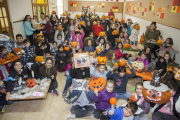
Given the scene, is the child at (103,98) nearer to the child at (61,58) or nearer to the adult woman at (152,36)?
the child at (61,58)

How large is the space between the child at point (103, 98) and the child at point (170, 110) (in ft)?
3.30

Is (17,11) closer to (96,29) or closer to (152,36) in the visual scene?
(96,29)

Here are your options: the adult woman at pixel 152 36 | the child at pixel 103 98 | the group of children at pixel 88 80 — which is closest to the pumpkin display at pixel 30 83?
the group of children at pixel 88 80

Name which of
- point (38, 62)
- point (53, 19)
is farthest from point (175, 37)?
point (53, 19)

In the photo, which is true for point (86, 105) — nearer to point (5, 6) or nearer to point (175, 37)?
point (175, 37)

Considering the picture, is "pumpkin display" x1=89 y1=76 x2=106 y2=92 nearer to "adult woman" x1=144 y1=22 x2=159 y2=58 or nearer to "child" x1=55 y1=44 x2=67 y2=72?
"child" x1=55 y1=44 x2=67 y2=72

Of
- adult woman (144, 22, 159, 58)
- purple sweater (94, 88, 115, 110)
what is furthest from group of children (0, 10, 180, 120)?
adult woman (144, 22, 159, 58)

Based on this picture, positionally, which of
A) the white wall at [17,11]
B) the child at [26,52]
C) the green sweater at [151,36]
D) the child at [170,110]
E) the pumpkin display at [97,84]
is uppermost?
→ the white wall at [17,11]

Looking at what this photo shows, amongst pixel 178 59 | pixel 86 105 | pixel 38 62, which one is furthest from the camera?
pixel 178 59

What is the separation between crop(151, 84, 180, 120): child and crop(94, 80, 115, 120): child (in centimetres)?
100

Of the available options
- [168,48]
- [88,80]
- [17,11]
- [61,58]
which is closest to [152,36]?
[168,48]

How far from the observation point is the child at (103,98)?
290 cm

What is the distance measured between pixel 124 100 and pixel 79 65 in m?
1.64

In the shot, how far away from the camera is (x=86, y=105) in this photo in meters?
3.11
